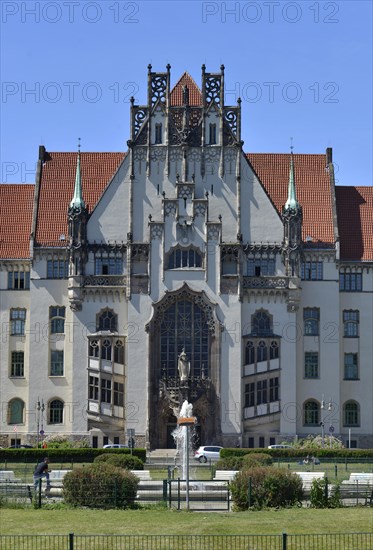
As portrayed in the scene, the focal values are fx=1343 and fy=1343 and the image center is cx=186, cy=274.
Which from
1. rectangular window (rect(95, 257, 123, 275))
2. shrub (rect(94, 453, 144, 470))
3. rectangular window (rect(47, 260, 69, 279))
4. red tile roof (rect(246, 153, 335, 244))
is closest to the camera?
shrub (rect(94, 453, 144, 470))

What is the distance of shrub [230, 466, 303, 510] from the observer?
48.7 m

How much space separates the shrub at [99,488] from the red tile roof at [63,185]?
1878 inches

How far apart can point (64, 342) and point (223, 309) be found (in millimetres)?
11596

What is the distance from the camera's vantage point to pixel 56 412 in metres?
95.3

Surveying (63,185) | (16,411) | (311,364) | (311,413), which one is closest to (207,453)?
(311,413)

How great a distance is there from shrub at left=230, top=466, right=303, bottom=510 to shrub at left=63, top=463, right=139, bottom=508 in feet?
12.7

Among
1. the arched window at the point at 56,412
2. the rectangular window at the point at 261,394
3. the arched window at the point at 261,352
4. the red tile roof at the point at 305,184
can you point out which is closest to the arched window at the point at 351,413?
the rectangular window at the point at 261,394

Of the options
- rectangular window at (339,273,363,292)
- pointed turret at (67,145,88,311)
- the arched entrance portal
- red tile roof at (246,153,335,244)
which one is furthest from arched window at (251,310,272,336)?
pointed turret at (67,145,88,311)

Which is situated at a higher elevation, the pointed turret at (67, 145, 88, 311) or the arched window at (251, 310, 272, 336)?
the pointed turret at (67, 145, 88, 311)

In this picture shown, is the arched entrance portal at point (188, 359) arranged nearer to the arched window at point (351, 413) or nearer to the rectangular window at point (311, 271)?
the rectangular window at point (311, 271)

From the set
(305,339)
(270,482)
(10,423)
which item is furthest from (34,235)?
(270,482)

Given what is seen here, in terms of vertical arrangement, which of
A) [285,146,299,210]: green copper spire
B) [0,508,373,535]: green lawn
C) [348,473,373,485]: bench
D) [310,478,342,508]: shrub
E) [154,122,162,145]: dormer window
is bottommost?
[0,508,373,535]: green lawn

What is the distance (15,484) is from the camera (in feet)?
179

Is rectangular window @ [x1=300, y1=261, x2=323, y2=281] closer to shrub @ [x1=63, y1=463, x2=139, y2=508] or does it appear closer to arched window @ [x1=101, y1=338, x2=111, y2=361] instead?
arched window @ [x1=101, y1=338, x2=111, y2=361]
